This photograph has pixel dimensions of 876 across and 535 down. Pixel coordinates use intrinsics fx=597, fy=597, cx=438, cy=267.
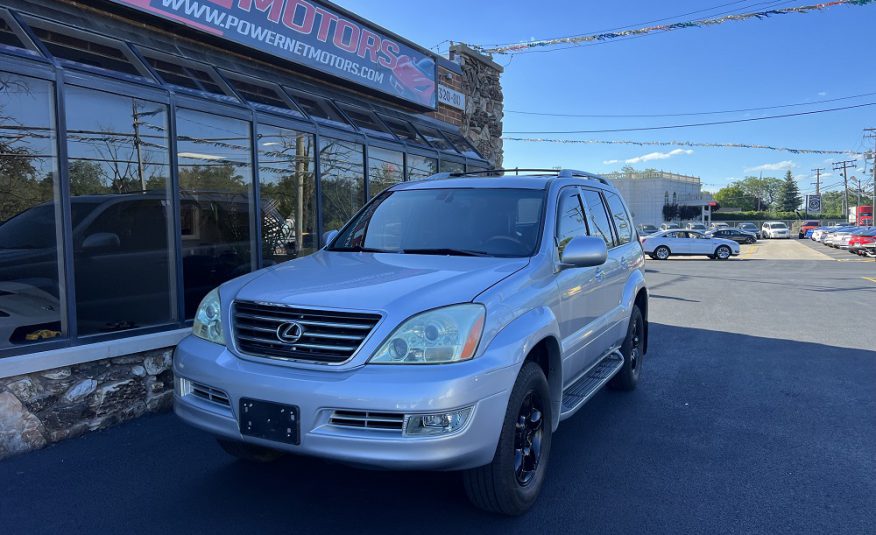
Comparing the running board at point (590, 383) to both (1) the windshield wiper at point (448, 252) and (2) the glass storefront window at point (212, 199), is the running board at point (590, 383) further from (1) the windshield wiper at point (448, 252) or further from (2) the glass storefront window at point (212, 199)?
(2) the glass storefront window at point (212, 199)

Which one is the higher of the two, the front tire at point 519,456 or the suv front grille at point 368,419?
the suv front grille at point 368,419

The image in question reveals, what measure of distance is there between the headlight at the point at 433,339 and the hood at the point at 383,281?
70mm

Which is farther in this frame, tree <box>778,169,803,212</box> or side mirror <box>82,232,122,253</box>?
tree <box>778,169,803,212</box>

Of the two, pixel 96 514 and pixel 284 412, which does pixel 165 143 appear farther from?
pixel 284 412

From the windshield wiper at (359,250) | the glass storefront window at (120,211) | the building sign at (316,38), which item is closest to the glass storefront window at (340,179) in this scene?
the building sign at (316,38)

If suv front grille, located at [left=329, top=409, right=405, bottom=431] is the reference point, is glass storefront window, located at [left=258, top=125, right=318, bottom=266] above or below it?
above

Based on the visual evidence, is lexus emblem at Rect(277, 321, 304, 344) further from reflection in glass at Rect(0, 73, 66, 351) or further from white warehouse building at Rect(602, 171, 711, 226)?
white warehouse building at Rect(602, 171, 711, 226)

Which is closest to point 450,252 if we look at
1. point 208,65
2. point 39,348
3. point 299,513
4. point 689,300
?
point 299,513

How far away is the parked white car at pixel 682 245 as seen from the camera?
30672 millimetres

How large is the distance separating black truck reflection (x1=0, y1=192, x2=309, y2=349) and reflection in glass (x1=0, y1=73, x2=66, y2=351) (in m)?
0.01

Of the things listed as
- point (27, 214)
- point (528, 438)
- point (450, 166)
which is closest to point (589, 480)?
point (528, 438)

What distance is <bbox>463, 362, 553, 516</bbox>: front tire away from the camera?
2.95m

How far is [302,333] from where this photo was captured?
9.45 ft

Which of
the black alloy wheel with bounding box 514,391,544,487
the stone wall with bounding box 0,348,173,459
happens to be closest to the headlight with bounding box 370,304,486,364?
the black alloy wheel with bounding box 514,391,544,487
